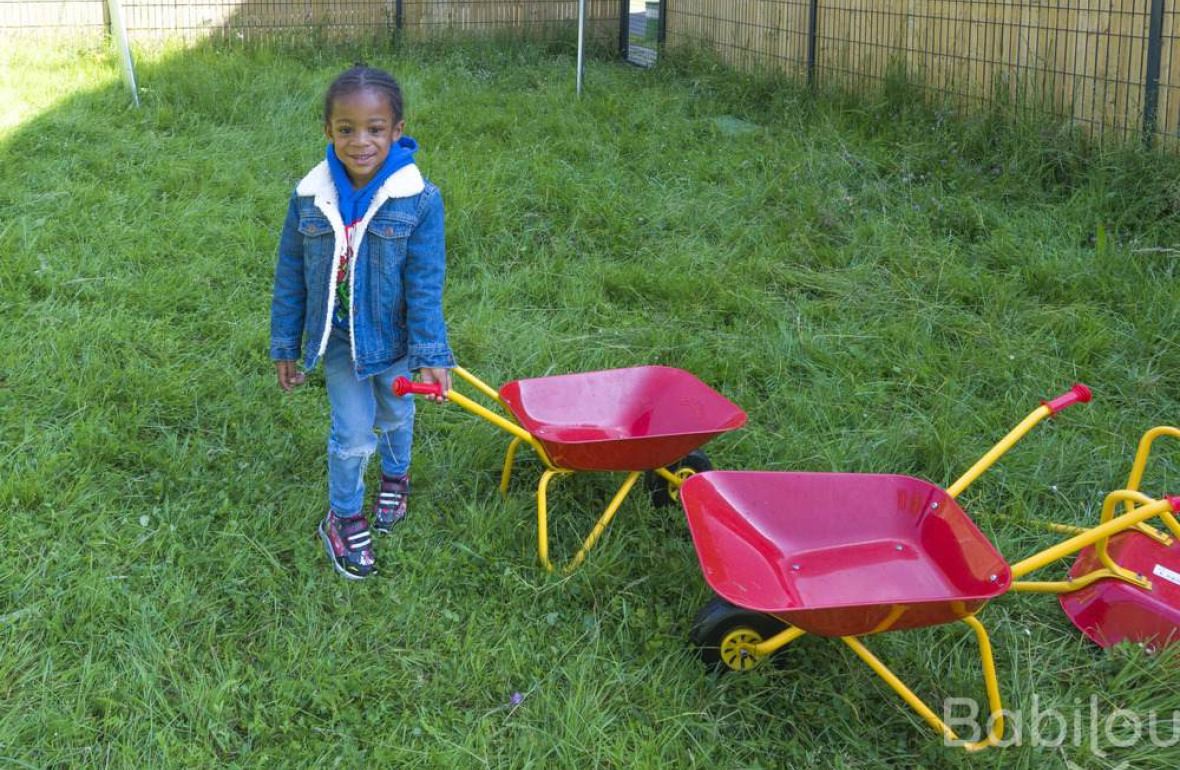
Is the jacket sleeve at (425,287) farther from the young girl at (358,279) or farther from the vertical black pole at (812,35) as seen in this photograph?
the vertical black pole at (812,35)

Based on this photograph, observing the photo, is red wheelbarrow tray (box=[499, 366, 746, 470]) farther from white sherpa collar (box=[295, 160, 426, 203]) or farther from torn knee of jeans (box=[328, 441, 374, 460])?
white sherpa collar (box=[295, 160, 426, 203])

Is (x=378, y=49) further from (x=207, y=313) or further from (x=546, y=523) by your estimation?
(x=546, y=523)

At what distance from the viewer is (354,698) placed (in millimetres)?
2934

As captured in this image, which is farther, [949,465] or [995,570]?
[949,465]

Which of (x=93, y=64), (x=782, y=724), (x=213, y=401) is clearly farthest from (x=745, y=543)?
(x=93, y=64)

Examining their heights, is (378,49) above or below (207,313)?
above

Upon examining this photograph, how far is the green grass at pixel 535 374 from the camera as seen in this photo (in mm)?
2891

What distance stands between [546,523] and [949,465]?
1467 mm

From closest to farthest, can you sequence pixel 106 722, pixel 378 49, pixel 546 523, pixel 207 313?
pixel 106 722
pixel 546 523
pixel 207 313
pixel 378 49

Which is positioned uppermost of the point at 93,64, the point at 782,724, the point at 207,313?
the point at 93,64

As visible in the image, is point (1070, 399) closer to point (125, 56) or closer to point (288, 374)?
point (288, 374)

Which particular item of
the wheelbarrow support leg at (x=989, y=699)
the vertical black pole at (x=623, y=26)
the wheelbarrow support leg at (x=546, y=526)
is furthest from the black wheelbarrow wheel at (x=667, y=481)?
the vertical black pole at (x=623, y=26)

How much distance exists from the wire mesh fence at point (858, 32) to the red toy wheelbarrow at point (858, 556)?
3.58 metres

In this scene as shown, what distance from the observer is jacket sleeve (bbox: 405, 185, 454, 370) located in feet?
10.6
